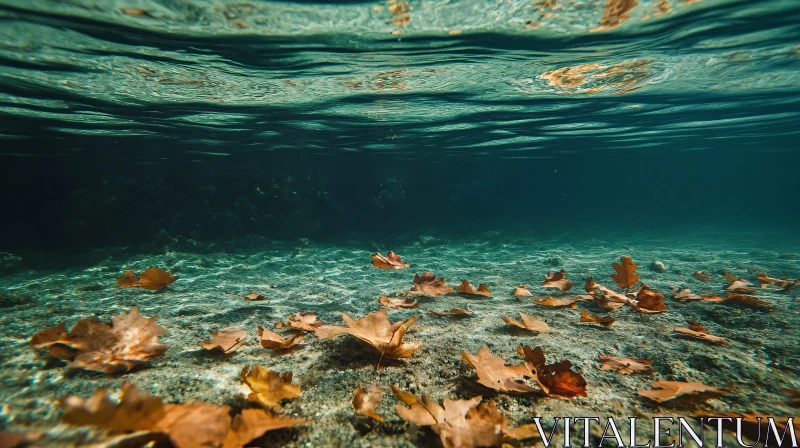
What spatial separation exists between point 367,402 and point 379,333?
0.87 m

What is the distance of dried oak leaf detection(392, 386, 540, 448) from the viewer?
199cm

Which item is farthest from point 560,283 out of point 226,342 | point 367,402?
point 226,342

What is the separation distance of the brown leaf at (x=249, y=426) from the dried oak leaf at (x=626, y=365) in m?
2.79

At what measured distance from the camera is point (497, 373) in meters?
2.67

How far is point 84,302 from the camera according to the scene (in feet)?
21.3

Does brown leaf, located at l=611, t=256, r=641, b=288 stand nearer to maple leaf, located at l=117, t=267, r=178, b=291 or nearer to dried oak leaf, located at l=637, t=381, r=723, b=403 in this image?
dried oak leaf, located at l=637, t=381, r=723, b=403

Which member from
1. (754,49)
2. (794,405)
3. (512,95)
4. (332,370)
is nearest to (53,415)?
(332,370)

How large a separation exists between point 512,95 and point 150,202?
22799 mm

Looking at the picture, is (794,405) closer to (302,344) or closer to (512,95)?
(302,344)

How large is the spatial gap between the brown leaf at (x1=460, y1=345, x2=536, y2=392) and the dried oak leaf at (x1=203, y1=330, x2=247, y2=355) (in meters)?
2.38

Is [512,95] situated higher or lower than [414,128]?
higher

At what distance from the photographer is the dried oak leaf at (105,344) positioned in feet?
9.53

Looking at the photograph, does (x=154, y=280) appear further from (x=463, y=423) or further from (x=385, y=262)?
(x=463, y=423)

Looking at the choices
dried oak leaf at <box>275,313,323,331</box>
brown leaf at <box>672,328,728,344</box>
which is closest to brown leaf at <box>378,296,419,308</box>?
dried oak leaf at <box>275,313,323,331</box>
